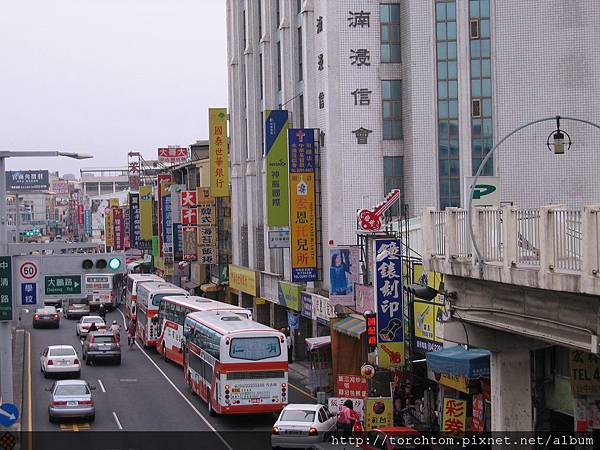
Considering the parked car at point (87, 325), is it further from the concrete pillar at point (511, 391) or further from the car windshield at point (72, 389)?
the concrete pillar at point (511, 391)

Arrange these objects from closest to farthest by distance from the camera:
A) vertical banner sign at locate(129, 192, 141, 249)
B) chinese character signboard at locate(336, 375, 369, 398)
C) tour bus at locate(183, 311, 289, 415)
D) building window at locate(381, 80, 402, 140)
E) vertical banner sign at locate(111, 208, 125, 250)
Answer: chinese character signboard at locate(336, 375, 369, 398)
tour bus at locate(183, 311, 289, 415)
building window at locate(381, 80, 402, 140)
vertical banner sign at locate(129, 192, 141, 249)
vertical banner sign at locate(111, 208, 125, 250)

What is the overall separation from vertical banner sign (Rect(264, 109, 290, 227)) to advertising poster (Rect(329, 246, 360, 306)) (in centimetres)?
966

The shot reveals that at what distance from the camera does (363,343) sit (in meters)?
38.5

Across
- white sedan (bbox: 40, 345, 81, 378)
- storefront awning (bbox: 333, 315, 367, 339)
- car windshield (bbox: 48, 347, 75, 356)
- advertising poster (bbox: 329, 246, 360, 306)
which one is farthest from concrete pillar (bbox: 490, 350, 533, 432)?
car windshield (bbox: 48, 347, 75, 356)

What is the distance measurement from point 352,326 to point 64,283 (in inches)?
550

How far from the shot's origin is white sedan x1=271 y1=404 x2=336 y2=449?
29.0 metres

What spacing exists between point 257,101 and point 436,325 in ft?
113

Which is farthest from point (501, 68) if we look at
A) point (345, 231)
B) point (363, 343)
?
point (363, 343)

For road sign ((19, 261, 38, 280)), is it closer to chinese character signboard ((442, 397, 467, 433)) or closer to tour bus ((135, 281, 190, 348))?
chinese character signboard ((442, 397, 467, 433))

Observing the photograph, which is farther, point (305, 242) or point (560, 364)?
point (305, 242)

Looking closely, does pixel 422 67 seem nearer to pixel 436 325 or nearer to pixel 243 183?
pixel 436 325

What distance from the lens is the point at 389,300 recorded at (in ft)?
106

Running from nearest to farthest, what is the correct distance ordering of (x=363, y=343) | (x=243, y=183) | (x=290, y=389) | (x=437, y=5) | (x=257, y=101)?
(x=363, y=343), (x=290, y=389), (x=437, y=5), (x=257, y=101), (x=243, y=183)

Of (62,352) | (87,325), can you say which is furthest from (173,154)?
(62,352)
